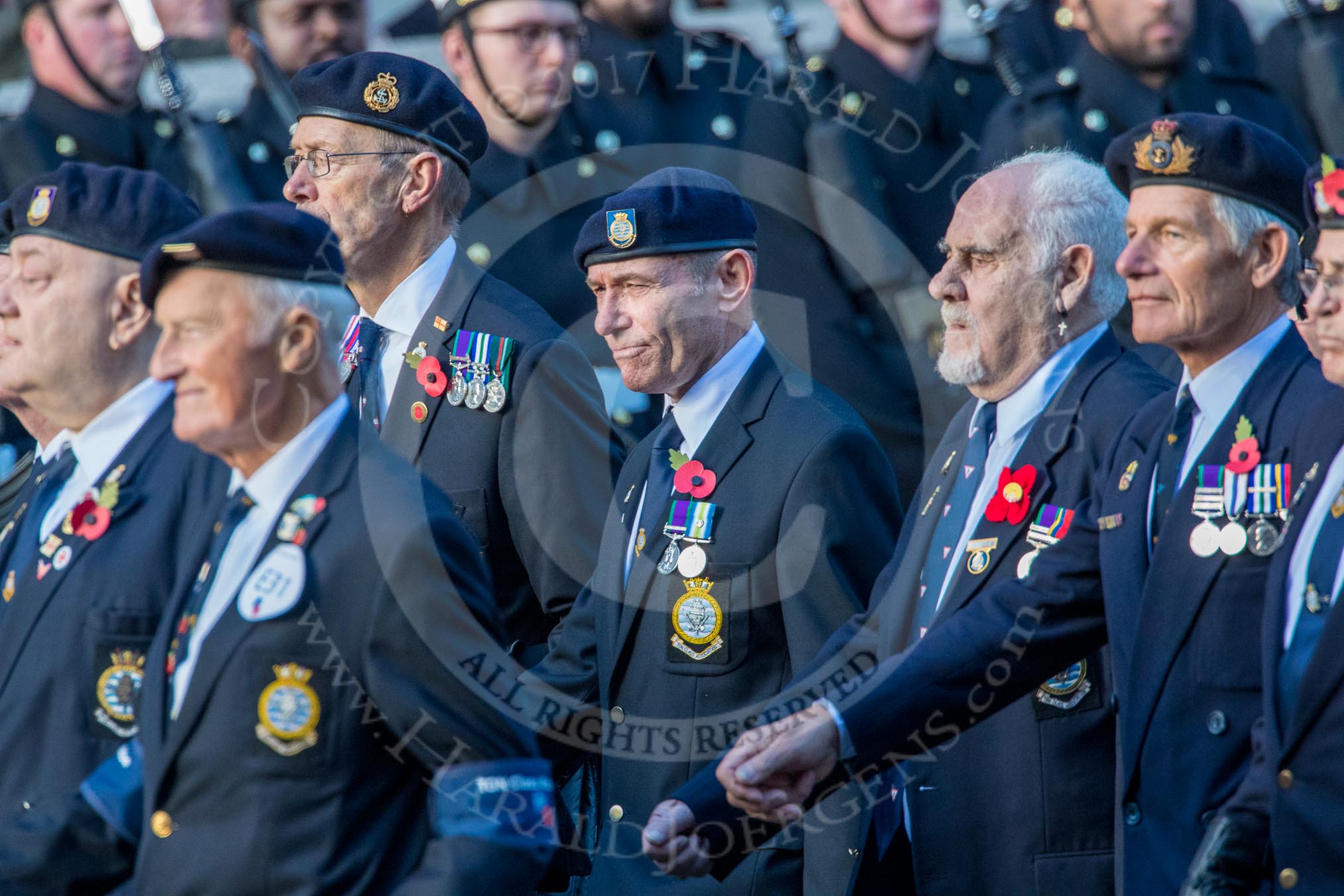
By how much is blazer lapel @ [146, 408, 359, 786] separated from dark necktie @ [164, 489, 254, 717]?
0.12 feet

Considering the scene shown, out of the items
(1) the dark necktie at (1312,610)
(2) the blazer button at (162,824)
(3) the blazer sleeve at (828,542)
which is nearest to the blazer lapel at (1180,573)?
(1) the dark necktie at (1312,610)

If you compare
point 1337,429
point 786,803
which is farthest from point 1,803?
point 1337,429

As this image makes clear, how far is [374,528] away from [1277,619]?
1.61m

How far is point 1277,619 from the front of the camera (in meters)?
3.62

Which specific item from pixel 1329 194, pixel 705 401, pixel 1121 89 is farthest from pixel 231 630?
pixel 1121 89

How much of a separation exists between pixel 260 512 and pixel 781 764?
3.83 ft

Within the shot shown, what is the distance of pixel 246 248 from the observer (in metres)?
3.66

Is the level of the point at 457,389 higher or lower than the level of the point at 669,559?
higher

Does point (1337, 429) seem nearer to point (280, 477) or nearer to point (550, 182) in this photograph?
point (280, 477)

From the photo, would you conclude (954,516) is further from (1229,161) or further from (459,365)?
(459,365)

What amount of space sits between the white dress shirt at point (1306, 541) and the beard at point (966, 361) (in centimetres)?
118

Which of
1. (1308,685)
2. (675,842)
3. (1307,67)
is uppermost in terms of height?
(1307,67)

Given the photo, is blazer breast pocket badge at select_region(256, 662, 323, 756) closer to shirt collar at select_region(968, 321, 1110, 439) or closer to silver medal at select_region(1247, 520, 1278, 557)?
silver medal at select_region(1247, 520, 1278, 557)

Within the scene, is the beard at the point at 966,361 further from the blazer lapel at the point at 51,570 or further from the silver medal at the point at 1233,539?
the blazer lapel at the point at 51,570
